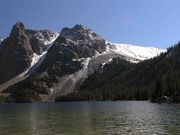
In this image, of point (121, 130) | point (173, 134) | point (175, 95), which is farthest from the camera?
point (175, 95)

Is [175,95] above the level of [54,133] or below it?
above

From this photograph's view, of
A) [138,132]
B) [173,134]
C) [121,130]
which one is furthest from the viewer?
[121,130]

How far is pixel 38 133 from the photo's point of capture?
2290 inches

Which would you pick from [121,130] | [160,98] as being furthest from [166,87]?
[121,130]

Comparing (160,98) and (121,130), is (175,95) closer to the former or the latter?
(160,98)

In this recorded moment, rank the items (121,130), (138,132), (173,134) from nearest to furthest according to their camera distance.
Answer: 1. (173,134)
2. (138,132)
3. (121,130)

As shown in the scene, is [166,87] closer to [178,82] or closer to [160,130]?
[178,82]

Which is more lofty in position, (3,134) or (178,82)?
(178,82)

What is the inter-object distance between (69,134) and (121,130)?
9.25m

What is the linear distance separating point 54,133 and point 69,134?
3.52m

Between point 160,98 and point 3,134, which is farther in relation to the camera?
point 160,98

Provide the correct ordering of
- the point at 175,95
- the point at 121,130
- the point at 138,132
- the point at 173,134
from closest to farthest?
the point at 173,134, the point at 138,132, the point at 121,130, the point at 175,95

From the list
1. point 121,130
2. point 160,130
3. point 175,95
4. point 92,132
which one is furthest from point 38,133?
point 175,95

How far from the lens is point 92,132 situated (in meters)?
56.2
